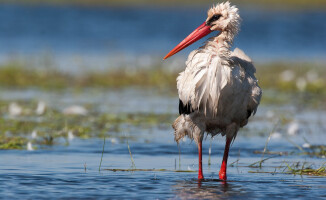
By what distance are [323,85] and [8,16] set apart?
21653 millimetres

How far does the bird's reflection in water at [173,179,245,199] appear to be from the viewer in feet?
20.0

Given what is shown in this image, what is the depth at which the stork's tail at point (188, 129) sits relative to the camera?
706 centimetres

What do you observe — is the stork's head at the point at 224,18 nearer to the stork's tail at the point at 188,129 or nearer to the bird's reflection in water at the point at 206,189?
the stork's tail at the point at 188,129

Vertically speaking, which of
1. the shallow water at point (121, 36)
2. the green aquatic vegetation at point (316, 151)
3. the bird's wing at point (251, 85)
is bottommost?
the green aquatic vegetation at point (316, 151)

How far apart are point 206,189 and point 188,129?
96 centimetres

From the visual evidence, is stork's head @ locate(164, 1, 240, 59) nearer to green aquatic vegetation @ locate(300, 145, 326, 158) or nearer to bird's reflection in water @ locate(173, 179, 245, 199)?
bird's reflection in water @ locate(173, 179, 245, 199)

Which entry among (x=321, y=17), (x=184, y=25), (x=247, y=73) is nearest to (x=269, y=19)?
(x=321, y=17)

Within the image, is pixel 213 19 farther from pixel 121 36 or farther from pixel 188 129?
pixel 121 36

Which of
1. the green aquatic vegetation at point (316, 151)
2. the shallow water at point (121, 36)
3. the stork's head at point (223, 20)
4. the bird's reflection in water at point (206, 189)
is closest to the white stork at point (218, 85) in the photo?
the stork's head at point (223, 20)

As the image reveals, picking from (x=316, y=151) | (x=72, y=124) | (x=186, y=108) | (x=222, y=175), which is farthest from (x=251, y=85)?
(x=72, y=124)

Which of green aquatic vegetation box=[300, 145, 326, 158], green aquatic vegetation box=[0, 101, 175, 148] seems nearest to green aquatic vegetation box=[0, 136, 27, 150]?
green aquatic vegetation box=[0, 101, 175, 148]

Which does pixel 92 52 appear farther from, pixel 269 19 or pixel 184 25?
pixel 269 19

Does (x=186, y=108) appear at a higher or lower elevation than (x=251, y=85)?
lower

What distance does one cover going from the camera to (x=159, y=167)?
7512mm
